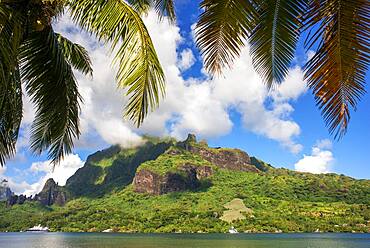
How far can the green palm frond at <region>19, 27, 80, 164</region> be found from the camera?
7758mm

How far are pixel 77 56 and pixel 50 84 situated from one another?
250 cm

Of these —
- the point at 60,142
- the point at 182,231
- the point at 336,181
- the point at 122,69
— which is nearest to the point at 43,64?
the point at 60,142

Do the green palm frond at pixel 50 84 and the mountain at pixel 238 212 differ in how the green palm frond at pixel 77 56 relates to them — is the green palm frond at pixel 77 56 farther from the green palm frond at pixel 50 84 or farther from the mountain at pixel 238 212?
the mountain at pixel 238 212

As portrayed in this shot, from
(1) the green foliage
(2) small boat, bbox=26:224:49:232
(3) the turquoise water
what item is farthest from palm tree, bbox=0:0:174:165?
(2) small boat, bbox=26:224:49:232

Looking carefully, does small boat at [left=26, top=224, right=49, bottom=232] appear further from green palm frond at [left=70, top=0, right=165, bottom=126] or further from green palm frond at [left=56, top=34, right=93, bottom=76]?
green palm frond at [left=70, top=0, right=165, bottom=126]

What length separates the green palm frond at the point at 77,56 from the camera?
9961mm

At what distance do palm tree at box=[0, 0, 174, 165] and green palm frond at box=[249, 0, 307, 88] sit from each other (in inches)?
50.7

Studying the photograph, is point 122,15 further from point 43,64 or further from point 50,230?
point 50,230

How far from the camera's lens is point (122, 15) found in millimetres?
5750

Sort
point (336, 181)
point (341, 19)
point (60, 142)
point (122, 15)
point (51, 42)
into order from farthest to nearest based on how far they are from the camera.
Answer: point (336, 181) < point (60, 142) < point (51, 42) < point (122, 15) < point (341, 19)

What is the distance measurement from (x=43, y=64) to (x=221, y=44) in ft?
13.8

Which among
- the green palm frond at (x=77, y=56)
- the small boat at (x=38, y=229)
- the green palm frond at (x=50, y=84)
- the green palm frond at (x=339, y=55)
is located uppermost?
the small boat at (x=38, y=229)

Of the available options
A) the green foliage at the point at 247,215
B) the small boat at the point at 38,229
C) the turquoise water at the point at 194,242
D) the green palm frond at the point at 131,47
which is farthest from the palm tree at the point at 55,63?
the small boat at the point at 38,229

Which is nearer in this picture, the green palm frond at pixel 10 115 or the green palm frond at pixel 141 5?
the green palm frond at pixel 10 115
